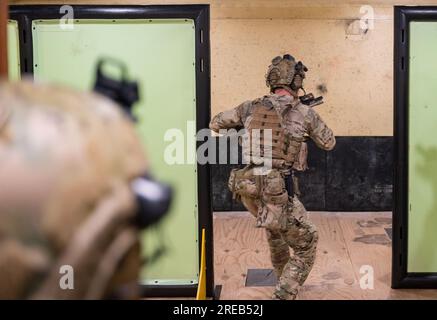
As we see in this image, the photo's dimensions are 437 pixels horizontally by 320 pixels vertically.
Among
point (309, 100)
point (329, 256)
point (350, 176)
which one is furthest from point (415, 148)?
point (350, 176)

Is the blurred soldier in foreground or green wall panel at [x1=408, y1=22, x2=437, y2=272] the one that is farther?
green wall panel at [x1=408, y1=22, x2=437, y2=272]

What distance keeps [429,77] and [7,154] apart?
3890mm

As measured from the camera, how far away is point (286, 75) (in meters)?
3.99

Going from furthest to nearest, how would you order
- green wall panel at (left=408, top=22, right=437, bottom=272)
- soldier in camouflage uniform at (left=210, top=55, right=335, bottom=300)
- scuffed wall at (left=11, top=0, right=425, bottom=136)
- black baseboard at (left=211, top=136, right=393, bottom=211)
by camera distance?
black baseboard at (left=211, top=136, right=393, bottom=211) → scuffed wall at (left=11, top=0, right=425, bottom=136) → green wall panel at (left=408, top=22, right=437, bottom=272) → soldier in camouflage uniform at (left=210, top=55, right=335, bottom=300)

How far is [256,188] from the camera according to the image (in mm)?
3973

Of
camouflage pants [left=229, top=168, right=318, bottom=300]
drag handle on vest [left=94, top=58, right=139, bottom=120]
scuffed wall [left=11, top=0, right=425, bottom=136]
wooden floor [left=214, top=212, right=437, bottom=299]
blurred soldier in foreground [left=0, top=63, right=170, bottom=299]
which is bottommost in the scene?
wooden floor [left=214, top=212, right=437, bottom=299]

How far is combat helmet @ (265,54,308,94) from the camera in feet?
13.1

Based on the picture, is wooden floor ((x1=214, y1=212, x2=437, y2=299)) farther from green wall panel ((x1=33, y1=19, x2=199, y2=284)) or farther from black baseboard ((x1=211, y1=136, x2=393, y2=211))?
green wall panel ((x1=33, y1=19, x2=199, y2=284))

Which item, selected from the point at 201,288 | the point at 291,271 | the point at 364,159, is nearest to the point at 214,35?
the point at 364,159

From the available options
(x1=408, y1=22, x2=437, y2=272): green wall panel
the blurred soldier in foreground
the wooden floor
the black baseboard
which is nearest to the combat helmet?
(x1=408, y1=22, x2=437, y2=272): green wall panel

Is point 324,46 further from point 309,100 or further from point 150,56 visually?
point 150,56

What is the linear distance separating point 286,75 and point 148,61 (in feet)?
3.20

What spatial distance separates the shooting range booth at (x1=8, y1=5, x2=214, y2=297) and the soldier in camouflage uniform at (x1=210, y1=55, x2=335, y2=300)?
0.29 metres

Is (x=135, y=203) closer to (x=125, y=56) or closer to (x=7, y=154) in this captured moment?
(x=7, y=154)
